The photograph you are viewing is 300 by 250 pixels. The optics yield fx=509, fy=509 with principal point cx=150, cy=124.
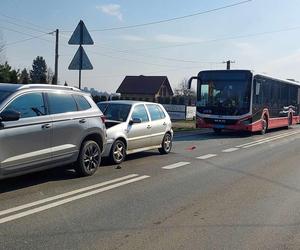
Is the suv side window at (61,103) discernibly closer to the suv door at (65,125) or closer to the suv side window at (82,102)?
the suv door at (65,125)

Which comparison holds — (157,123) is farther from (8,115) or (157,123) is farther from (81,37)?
(8,115)

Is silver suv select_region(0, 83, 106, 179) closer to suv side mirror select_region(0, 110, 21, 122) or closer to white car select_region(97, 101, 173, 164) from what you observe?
suv side mirror select_region(0, 110, 21, 122)

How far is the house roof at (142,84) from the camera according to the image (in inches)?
4141

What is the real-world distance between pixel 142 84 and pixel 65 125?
321 feet

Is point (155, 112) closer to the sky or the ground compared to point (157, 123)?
closer to the sky

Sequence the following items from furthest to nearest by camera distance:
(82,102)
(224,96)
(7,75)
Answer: (7,75), (224,96), (82,102)

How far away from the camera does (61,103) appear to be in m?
9.01

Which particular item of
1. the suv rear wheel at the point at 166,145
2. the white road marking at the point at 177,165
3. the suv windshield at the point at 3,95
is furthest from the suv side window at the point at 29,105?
the suv rear wheel at the point at 166,145

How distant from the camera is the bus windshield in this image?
22.7m

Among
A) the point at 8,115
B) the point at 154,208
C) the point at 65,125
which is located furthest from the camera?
the point at 65,125

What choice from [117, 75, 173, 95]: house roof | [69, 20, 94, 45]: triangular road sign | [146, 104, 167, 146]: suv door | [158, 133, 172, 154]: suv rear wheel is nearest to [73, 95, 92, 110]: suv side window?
[146, 104, 167, 146]: suv door

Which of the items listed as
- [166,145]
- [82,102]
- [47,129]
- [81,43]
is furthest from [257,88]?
[47,129]

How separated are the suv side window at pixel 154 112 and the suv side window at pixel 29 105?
518 centimetres

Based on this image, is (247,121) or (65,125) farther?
(247,121)
